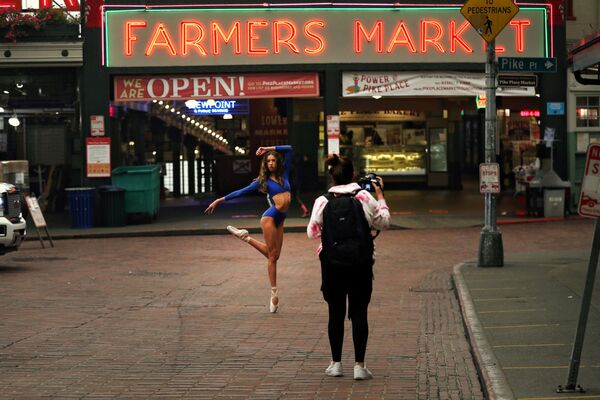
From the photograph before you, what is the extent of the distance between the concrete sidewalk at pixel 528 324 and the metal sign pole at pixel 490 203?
0.21 m

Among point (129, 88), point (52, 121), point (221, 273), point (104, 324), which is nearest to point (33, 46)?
point (129, 88)

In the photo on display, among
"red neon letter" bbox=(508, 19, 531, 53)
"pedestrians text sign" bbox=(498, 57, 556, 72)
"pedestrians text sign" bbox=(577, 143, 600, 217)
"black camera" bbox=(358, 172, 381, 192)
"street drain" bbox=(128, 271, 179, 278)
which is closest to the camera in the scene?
"pedestrians text sign" bbox=(577, 143, 600, 217)

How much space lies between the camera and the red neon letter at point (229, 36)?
24859 mm

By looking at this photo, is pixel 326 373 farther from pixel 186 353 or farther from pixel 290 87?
pixel 290 87

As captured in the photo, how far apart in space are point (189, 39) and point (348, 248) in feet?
58.1

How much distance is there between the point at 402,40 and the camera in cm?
2505

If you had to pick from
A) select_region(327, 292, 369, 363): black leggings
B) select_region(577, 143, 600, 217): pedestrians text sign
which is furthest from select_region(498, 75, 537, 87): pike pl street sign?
select_region(577, 143, 600, 217): pedestrians text sign

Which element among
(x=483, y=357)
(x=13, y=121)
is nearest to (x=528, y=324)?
(x=483, y=357)

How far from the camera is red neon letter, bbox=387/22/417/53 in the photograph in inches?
984

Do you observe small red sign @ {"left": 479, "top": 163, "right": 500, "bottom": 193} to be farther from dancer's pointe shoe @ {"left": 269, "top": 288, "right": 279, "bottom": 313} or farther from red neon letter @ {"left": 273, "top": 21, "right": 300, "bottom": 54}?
red neon letter @ {"left": 273, "top": 21, "right": 300, "bottom": 54}

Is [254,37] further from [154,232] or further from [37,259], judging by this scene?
[37,259]

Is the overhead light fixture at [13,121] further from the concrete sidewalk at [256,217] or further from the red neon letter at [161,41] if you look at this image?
the red neon letter at [161,41]

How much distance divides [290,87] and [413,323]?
Result: 1488cm

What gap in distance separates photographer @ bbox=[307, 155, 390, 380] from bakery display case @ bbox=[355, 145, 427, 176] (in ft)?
99.1
